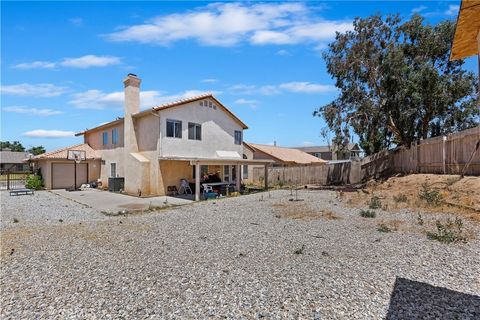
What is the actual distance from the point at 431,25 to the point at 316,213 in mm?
17199

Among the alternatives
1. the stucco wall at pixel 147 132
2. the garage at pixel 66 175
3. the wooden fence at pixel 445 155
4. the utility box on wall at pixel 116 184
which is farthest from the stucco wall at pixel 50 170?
→ the wooden fence at pixel 445 155

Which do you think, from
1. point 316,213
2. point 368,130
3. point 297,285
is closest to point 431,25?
point 368,130

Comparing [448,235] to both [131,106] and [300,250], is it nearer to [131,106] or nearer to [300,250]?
[300,250]

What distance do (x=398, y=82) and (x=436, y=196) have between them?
32.4 feet

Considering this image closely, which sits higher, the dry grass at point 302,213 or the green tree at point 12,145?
the green tree at point 12,145

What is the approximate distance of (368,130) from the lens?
22719 millimetres

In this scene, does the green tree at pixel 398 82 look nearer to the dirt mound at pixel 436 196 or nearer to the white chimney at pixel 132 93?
the dirt mound at pixel 436 196

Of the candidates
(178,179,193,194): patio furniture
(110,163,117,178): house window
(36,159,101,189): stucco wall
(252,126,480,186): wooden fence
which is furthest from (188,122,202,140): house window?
(36,159,101,189): stucco wall

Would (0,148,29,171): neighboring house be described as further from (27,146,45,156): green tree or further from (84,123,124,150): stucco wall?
(84,123,124,150): stucco wall

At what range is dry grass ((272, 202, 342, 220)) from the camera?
10844mm

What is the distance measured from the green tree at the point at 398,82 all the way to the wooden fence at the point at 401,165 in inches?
89.3

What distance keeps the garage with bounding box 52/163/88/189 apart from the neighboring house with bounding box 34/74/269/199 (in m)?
0.14

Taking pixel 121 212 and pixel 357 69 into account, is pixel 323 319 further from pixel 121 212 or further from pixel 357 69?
pixel 357 69

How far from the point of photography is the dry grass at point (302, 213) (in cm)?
1084
